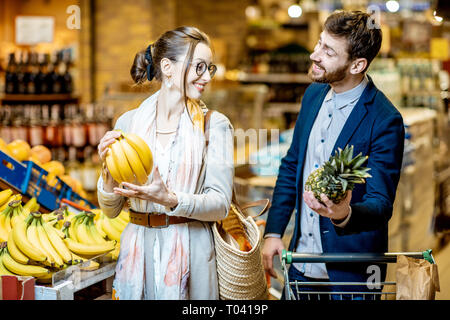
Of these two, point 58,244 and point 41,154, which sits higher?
point 41,154

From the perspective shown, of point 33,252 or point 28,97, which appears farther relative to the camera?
point 28,97

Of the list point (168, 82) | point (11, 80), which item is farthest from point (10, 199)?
point (11, 80)

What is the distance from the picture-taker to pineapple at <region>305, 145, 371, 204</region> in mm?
1814

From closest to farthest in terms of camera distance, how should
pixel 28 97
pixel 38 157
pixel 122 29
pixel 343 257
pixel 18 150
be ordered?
pixel 343 257
pixel 18 150
pixel 38 157
pixel 28 97
pixel 122 29

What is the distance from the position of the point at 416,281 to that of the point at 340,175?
0.40m

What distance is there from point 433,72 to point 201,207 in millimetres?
7317

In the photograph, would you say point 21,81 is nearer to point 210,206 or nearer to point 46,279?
point 46,279

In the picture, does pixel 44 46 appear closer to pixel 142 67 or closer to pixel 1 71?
pixel 1 71

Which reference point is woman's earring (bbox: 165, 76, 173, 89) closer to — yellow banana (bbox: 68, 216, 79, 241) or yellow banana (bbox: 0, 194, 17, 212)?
yellow banana (bbox: 68, 216, 79, 241)

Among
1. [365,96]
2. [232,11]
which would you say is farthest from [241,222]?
[232,11]

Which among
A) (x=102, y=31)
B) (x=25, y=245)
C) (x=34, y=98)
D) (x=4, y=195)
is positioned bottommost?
(x=25, y=245)

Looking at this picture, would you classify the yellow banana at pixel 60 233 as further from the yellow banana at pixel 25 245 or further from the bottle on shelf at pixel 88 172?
the bottle on shelf at pixel 88 172

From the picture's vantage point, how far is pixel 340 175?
1819 millimetres

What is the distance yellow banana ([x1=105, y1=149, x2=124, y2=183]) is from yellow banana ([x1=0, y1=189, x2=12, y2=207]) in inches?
31.9
